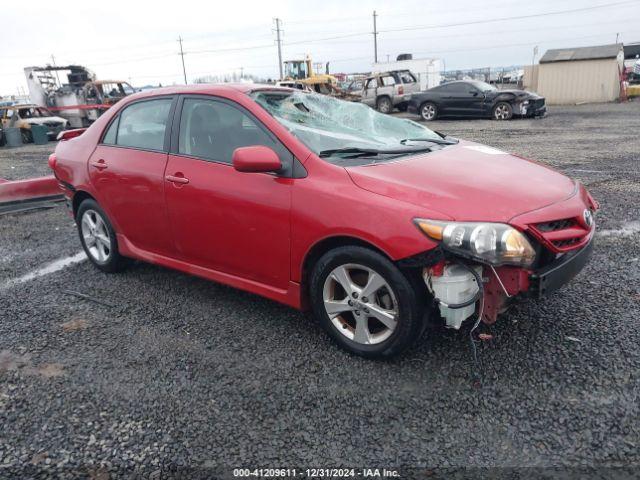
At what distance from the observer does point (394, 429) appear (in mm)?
2545

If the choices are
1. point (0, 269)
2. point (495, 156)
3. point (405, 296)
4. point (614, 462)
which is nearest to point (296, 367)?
point (405, 296)

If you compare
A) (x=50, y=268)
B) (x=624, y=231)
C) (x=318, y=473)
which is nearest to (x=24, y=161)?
(x=50, y=268)

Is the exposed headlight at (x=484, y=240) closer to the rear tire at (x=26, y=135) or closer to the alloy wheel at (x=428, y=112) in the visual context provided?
the alloy wheel at (x=428, y=112)

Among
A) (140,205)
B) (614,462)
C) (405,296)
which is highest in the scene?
(140,205)

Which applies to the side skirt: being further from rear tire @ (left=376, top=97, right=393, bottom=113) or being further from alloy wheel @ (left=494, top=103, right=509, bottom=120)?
rear tire @ (left=376, top=97, right=393, bottom=113)

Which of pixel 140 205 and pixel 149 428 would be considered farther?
pixel 140 205

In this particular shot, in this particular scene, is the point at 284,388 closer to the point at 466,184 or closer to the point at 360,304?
the point at 360,304

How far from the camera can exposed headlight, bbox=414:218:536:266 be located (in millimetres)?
2629

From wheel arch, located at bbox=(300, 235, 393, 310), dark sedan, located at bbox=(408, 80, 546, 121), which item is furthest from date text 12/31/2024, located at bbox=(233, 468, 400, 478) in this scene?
dark sedan, located at bbox=(408, 80, 546, 121)

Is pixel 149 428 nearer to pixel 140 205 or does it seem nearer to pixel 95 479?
pixel 95 479

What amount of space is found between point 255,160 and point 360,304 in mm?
1044

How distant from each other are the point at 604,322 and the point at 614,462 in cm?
140

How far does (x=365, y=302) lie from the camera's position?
9.87 ft

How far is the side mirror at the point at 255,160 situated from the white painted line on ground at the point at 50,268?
293cm
